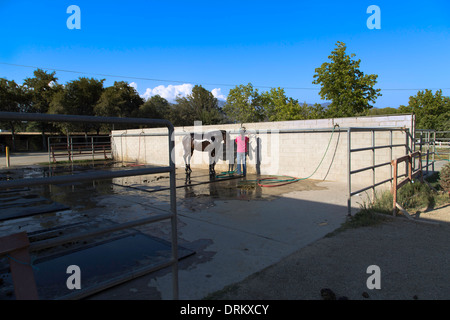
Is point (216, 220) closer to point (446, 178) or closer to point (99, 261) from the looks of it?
point (99, 261)

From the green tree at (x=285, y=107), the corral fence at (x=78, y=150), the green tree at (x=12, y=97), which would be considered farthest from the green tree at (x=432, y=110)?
the green tree at (x=12, y=97)

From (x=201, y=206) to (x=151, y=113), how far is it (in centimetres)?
3431

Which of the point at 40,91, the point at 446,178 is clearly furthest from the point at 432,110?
the point at 40,91

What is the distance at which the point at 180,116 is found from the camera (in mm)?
52344

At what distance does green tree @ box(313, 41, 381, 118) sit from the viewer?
19.7 meters

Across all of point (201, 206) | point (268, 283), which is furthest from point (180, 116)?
point (268, 283)

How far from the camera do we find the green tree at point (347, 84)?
64.5 ft

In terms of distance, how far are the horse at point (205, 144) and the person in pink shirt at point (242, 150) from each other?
88cm

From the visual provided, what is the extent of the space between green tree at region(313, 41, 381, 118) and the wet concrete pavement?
1278cm

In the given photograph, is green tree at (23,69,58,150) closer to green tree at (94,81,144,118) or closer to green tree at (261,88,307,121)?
green tree at (94,81,144,118)

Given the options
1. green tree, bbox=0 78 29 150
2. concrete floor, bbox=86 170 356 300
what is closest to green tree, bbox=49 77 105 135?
green tree, bbox=0 78 29 150
